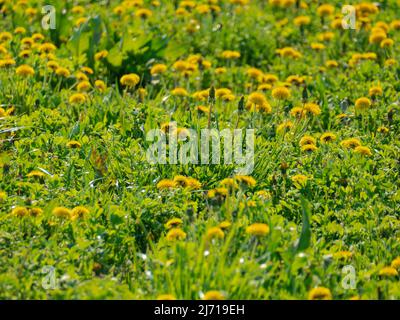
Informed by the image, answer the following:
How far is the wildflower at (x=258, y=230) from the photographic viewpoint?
3617mm

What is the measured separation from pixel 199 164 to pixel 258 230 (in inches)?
39.8

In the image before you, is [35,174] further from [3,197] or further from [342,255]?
[342,255]

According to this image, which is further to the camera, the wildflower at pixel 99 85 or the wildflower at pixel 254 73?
the wildflower at pixel 254 73

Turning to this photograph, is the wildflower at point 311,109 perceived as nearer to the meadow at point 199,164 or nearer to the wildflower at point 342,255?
the meadow at point 199,164

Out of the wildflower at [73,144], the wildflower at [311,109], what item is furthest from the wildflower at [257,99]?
the wildflower at [73,144]

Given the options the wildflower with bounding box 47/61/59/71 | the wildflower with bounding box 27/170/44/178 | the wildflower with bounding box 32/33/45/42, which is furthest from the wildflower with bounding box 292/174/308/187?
the wildflower with bounding box 32/33/45/42

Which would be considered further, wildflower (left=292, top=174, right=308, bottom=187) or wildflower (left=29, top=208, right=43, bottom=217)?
wildflower (left=292, top=174, right=308, bottom=187)

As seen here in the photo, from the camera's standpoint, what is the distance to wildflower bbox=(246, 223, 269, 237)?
3617 millimetres

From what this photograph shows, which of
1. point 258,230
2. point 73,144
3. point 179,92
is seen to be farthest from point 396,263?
point 179,92

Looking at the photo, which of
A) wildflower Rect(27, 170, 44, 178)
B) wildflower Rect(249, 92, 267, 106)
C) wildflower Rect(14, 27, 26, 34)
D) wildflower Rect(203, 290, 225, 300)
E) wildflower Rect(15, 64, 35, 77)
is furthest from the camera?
wildflower Rect(14, 27, 26, 34)

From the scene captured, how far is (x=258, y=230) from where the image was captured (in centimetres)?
362

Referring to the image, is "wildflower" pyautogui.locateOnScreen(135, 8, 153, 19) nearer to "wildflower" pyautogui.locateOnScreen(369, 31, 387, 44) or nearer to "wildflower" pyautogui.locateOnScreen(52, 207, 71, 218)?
"wildflower" pyautogui.locateOnScreen(369, 31, 387, 44)
